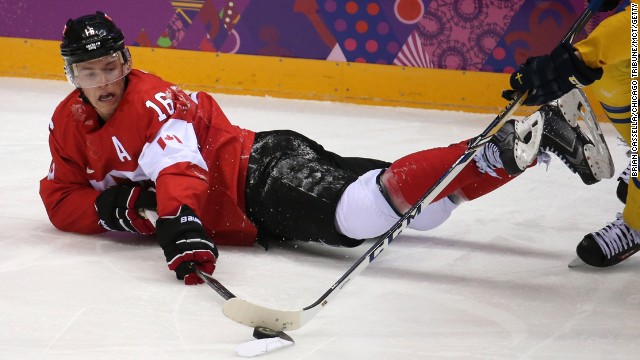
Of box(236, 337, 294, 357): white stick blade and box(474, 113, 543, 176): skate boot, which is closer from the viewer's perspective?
box(236, 337, 294, 357): white stick blade

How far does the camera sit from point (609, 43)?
2.16 m

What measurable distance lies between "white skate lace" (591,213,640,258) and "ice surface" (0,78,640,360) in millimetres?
61

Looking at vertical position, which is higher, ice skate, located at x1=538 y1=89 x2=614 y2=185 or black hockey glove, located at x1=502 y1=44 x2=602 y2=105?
black hockey glove, located at x1=502 y1=44 x2=602 y2=105

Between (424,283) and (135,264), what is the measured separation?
2.47 ft

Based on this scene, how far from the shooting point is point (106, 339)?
80.1 inches

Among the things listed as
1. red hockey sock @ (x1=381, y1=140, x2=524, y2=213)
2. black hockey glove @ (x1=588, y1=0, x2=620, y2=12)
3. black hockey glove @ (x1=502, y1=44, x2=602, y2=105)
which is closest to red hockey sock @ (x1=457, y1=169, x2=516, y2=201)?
red hockey sock @ (x1=381, y1=140, x2=524, y2=213)

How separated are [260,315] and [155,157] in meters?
0.61

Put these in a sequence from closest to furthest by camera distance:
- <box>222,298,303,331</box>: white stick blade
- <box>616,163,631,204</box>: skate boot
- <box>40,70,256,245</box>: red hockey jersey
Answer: <box>222,298,303,331</box>: white stick blade
<box>40,70,256,245</box>: red hockey jersey
<box>616,163,631,204</box>: skate boot

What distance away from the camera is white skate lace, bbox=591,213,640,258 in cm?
259

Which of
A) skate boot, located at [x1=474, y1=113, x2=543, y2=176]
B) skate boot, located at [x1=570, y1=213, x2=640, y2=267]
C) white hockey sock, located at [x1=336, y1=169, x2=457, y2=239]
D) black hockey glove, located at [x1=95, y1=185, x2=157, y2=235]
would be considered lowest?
black hockey glove, located at [x1=95, y1=185, x2=157, y2=235]

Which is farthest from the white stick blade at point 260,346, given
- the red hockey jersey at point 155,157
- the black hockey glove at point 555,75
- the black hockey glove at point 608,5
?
the black hockey glove at point 608,5

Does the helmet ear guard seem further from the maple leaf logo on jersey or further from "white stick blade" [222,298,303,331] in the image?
"white stick blade" [222,298,303,331]

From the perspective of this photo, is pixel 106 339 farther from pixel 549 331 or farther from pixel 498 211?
pixel 498 211

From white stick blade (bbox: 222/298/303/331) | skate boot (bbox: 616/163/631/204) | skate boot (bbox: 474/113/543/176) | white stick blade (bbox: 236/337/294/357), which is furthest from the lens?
skate boot (bbox: 616/163/631/204)
